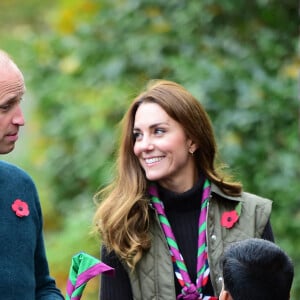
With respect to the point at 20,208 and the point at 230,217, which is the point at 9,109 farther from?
the point at 230,217

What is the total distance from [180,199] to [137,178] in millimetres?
221

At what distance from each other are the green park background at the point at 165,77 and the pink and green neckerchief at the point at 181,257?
245 centimetres

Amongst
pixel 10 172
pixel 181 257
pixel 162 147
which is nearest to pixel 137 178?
pixel 162 147

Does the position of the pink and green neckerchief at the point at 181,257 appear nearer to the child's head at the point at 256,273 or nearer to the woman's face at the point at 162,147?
the woman's face at the point at 162,147

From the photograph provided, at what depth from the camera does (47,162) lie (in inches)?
425

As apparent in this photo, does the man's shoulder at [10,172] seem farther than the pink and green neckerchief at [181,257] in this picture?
No

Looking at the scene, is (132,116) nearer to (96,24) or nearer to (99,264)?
(99,264)

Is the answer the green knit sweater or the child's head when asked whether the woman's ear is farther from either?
the child's head

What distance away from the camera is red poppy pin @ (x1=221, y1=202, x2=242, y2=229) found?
454 centimetres

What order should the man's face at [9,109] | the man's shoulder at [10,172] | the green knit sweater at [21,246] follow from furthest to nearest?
the man's shoulder at [10,172] < the man's face at [9,109] < the green knit sweater at [21,246]

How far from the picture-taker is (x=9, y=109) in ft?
13.2

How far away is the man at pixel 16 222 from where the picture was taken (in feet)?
12.8

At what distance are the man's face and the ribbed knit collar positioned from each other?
87 centimetres

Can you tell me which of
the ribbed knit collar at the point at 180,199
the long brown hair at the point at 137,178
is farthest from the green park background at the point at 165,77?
the ribbed knit collar at the point at 180,199
